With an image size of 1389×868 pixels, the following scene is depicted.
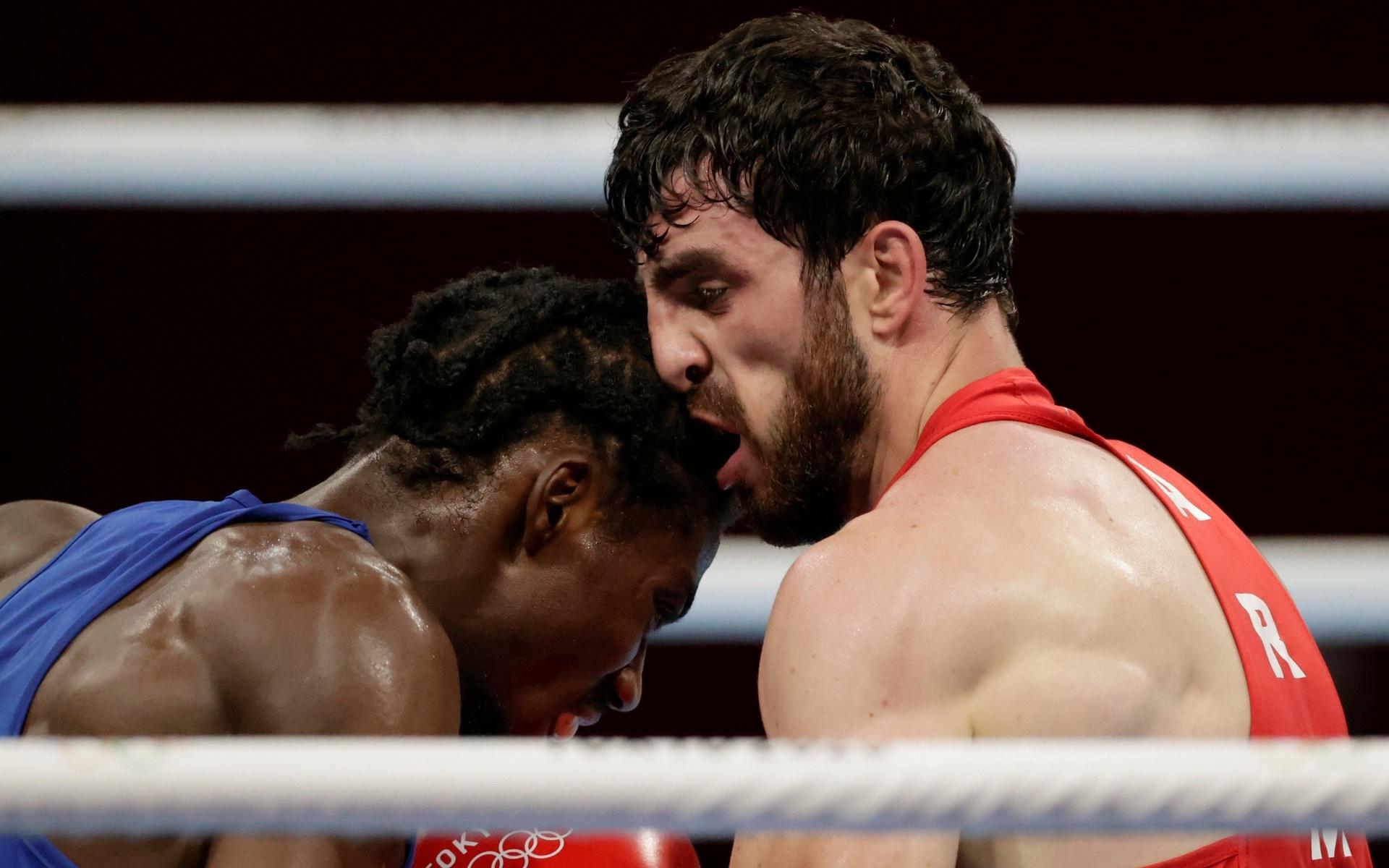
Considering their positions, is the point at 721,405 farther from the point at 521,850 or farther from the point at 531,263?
the point at 531,263

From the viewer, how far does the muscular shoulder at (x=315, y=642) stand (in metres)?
1.50

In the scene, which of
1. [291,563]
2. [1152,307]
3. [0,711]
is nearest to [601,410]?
[291,563]

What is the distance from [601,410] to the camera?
80.0 inches

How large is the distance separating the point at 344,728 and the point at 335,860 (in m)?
0.13

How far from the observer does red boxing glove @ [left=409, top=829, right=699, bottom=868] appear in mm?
1939

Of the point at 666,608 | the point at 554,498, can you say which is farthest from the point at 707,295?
the point at 666,608

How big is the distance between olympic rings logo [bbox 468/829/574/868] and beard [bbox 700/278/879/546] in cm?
51

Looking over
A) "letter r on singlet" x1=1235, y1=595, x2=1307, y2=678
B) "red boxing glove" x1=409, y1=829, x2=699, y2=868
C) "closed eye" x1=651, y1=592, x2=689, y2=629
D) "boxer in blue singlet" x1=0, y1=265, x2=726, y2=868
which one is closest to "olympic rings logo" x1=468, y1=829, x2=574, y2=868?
"red boxing glove" x1=409, y1=829, x2=699, y2=868

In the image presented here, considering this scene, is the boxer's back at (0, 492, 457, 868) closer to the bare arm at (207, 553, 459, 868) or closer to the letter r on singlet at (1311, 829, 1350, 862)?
the bare arm at (207, 553, 459, 868)

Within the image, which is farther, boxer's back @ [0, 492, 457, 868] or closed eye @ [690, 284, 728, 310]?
closed eye @ [690, 284, 728, 310]

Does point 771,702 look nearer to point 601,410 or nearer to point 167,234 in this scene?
point 601,410

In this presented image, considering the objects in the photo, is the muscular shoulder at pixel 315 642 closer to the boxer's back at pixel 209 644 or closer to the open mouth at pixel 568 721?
the boxer's back at pixel 209 644

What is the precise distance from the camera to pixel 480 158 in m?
2.45

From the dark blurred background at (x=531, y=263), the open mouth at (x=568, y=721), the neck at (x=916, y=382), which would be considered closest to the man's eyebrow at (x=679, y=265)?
the neck at (x=916, y=382)
